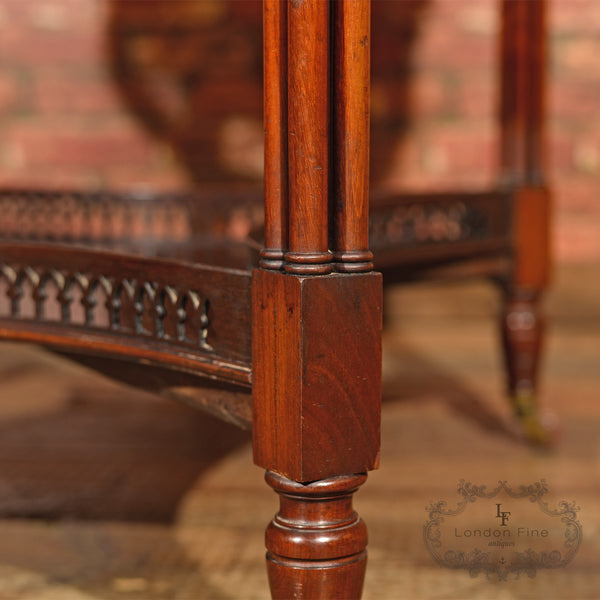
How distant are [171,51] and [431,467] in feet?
5.05

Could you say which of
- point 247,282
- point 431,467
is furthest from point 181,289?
point 431,467

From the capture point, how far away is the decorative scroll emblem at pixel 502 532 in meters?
1.33

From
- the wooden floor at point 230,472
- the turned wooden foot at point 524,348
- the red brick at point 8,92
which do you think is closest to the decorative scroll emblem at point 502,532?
the wooden floor at point 230,472

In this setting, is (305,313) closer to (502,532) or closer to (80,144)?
(502,532)

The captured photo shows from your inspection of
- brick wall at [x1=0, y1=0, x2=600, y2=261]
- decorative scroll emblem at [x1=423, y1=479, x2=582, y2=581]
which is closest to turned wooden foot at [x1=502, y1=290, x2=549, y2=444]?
decorative scroll emblem at [x1=423, y1=479, x2=582, y2=581]

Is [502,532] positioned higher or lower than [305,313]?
lower

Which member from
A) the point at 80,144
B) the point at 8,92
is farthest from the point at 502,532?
the point at 8,92

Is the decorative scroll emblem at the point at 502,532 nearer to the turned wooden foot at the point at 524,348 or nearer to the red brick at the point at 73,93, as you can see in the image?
the turned wooden foot at the point at 524,348

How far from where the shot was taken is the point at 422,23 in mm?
2711

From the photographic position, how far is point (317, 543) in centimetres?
95

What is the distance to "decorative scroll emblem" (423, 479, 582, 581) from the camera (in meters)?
1.33

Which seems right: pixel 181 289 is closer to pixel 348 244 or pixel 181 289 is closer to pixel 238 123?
pixel 348 244

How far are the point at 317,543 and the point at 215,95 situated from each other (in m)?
1.98

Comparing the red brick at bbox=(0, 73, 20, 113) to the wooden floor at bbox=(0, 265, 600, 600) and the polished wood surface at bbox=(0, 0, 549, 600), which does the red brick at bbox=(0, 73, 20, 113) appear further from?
the polished wood surface at bbox=(0, 0, 549, 600)
